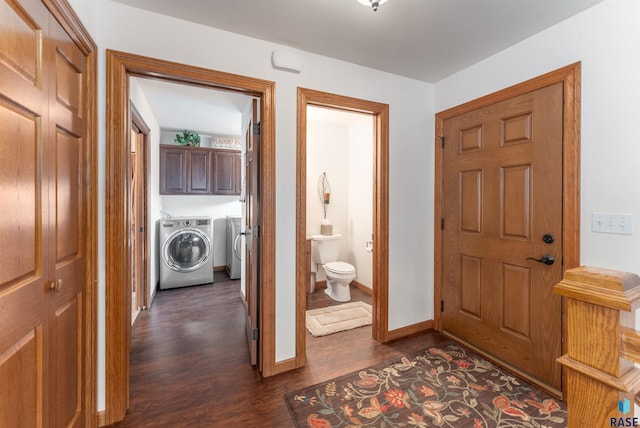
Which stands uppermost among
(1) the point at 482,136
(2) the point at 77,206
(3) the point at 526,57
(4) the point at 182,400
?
(3) the point at 526,57

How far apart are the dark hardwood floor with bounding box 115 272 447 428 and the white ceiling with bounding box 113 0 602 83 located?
2.43 metres

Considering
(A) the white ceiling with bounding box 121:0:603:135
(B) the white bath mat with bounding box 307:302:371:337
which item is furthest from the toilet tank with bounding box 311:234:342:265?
(A) the white ceiling with bounding box 121:0:603:135

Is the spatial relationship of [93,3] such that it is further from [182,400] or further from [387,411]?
[387,411]

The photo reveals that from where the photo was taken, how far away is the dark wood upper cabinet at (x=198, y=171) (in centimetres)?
426

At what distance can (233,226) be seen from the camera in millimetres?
4637

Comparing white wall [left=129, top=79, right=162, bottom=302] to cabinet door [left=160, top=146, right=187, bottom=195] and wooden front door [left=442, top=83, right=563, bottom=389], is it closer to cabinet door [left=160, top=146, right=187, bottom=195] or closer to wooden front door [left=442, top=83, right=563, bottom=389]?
cabinet door [left=160, top=146, right=187, bottom=195]

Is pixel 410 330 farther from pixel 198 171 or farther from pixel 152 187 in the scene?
pixel 198 171

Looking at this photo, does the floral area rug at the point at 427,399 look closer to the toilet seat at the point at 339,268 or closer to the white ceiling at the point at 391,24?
the toilet seat at the point at 339,268

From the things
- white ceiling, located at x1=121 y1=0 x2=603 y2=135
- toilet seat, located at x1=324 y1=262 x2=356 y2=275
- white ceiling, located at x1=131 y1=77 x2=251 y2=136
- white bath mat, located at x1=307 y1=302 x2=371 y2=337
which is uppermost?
white ceiling, located at x1=131 y1=77 x2=251 y2=136

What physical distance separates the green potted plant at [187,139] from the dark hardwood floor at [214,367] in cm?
256

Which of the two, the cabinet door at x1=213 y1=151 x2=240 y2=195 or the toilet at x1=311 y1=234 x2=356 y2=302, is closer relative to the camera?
the toilet at x1=311 y1=234 x2=356 y2=302

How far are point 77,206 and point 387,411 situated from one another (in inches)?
80.6

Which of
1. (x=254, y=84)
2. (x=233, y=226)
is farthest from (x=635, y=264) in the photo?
(x=233, y=226)

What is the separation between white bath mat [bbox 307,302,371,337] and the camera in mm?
2764
